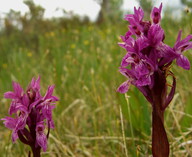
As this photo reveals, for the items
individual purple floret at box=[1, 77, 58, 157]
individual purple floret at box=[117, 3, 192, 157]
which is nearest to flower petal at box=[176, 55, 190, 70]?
individual purple floret at box=[117, 3, 192, 157]

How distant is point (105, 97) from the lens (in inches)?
95.3

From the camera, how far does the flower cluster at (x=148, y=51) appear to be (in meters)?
0.86

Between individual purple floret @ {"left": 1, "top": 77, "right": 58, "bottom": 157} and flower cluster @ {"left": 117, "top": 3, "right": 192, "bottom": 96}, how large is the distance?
309 millimetres

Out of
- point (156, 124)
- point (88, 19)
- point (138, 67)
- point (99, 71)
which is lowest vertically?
point (156, 124)

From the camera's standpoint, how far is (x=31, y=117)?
1.01 meters

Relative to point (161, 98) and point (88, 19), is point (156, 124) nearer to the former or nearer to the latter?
point (161, 98)

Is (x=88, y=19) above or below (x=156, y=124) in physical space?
above

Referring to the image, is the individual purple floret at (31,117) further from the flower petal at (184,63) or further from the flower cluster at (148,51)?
the flower petal at (184,63)

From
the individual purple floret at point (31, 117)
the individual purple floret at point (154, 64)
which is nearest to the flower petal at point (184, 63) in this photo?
the individual purple floret at point (154, 64)

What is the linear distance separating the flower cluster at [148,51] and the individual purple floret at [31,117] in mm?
309

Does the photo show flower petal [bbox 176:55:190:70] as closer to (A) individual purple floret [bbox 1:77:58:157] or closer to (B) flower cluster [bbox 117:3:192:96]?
(B) flower cluster [bbox 117:3:192:96]

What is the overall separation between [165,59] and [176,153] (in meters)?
0.71

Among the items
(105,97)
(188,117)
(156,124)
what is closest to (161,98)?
(156,124)

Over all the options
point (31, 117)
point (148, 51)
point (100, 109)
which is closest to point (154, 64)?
point (148, 51)
